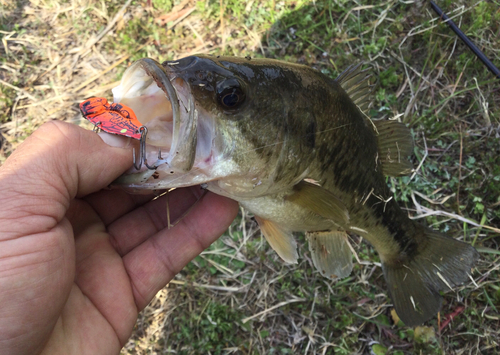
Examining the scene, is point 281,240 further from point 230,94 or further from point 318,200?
point 230,94

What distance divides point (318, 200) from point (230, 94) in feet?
2.48

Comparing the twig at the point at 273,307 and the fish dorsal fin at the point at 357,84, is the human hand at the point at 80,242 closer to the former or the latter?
the fish dorsal fin at the point at 357,84

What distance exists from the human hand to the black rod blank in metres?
2.61

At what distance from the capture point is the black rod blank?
2777 mm

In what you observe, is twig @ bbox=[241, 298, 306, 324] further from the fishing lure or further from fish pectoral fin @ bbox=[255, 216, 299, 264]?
the fishing lure

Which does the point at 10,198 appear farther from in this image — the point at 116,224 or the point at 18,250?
the point at 116,224

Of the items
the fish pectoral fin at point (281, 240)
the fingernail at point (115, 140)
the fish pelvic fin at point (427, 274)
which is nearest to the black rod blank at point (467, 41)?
the fish pelvic fin at point (427, 274)

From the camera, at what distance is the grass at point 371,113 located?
2.59 m

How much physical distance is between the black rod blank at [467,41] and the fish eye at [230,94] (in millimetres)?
2624

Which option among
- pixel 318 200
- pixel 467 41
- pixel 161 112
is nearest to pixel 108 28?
pixel 161 112

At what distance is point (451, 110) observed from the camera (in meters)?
2.94

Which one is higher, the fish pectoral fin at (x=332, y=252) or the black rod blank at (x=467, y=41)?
the black rod blank at (x=467, y=41)

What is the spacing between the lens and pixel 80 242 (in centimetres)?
164

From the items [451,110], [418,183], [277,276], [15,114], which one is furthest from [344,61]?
[15,114]
